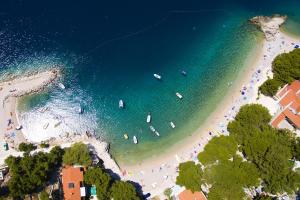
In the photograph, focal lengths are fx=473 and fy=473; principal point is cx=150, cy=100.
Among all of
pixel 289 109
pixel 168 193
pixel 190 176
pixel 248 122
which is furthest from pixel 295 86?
pixel 168 193

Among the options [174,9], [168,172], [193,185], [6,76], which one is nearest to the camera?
[193,185]

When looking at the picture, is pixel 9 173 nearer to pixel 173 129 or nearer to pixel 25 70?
pixel 25 70

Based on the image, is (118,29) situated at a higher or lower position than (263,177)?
higher

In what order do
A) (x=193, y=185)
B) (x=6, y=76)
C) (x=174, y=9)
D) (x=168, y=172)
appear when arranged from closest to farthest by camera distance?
(x=193, y=185)
(x=168, y=172)
(x=6, y=76)
(x=174, y=9)

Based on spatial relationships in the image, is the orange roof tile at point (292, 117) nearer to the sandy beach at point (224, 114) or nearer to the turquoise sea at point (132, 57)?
the sandy beach at point (224, 114)

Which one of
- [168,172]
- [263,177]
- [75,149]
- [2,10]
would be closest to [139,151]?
[168,172]

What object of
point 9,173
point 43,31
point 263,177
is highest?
point 43,31

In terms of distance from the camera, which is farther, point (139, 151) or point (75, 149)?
point (139, 151)

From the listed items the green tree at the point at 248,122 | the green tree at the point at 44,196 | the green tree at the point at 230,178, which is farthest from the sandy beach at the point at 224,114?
the green tree at the point at 44,196
